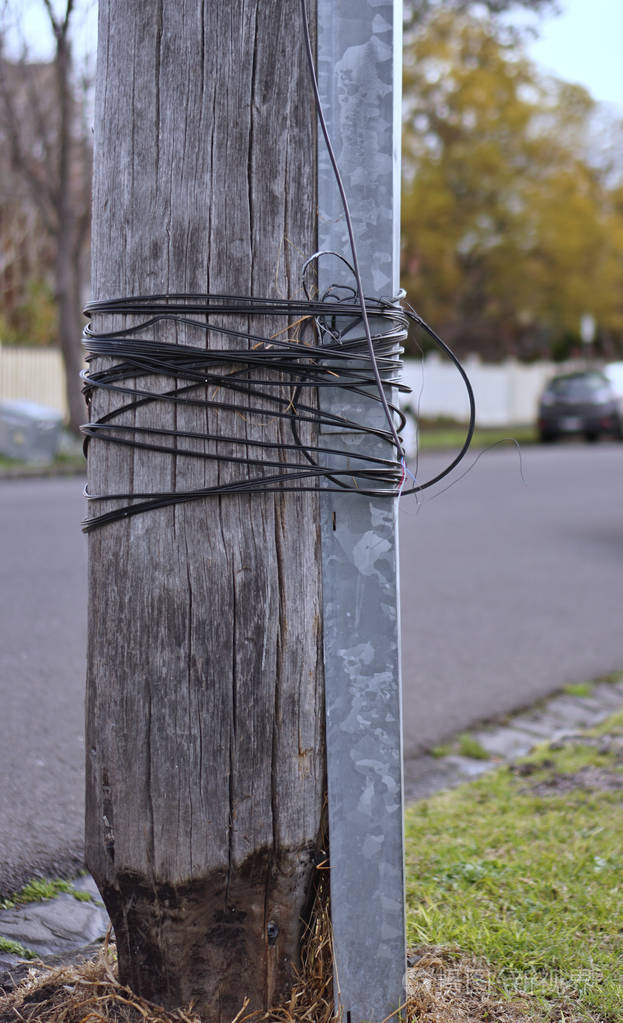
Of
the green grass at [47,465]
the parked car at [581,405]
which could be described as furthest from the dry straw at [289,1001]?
the parked car at [581,405]

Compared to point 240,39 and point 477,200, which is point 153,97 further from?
point 477,200

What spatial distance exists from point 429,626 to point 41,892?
3.65 meters

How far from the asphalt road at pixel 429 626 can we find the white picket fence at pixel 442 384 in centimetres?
826

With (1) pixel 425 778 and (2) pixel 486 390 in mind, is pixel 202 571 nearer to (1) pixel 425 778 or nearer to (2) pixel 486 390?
(1) pixel 425 778

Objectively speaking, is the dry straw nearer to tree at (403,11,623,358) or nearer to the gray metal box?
the gray metal box

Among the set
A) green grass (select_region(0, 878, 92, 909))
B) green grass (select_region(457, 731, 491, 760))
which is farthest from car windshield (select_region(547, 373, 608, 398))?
green grass (select_region(0, 878, 92, 909))

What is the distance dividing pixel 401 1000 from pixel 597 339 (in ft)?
145

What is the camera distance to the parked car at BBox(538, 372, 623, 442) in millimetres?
22766

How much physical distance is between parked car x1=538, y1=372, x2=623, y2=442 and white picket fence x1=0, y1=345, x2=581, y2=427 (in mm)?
2807

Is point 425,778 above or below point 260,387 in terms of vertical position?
below

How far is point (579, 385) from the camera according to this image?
22.8 meters

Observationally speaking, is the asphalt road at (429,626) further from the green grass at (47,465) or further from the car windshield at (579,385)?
the car windshield at (579,385)

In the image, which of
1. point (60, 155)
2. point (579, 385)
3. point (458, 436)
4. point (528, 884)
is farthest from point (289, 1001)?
point (579, 385)

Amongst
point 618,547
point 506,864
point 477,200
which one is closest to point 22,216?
point 477,200
